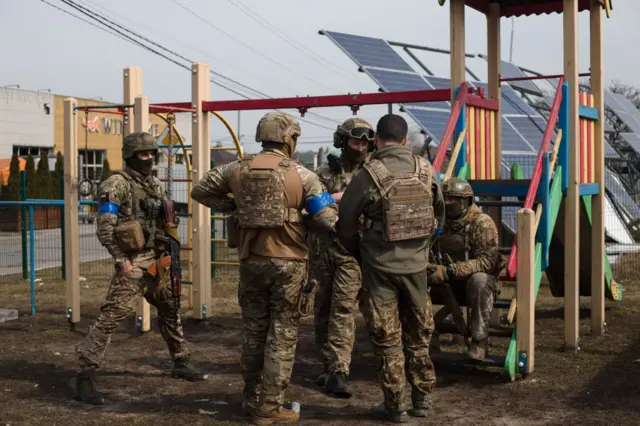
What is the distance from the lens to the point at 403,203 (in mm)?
5168

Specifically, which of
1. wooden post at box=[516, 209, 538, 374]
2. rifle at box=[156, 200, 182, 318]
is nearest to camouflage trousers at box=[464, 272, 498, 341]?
wooden post at box=[516, 209, 538, 374]

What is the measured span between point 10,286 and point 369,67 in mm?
7700

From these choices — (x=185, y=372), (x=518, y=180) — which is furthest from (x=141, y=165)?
(x=518, y=180)

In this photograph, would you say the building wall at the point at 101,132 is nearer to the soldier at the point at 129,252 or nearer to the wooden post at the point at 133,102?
the wooden post at the point at 133,102

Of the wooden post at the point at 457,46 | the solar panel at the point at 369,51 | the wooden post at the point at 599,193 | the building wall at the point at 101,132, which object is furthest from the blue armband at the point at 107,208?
the building wall at the point at 101,132

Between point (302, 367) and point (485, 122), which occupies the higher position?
point (485, 122)

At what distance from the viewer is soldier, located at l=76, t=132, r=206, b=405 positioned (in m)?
6.03

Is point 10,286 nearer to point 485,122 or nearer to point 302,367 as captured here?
point 302,367

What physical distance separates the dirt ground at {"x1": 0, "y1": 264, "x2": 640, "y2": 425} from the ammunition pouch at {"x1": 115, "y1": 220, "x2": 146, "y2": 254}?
1163 millimetres

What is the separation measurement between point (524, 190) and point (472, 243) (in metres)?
1.35

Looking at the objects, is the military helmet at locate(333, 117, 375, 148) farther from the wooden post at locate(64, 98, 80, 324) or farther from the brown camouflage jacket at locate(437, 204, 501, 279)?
the wooden post at locate(64, 98, 80, 324)

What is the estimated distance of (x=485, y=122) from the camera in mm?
8133

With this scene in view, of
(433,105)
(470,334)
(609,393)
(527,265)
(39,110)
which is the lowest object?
(609,393)

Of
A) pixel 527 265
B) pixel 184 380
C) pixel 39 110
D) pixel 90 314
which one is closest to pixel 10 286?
pixel 90 314
